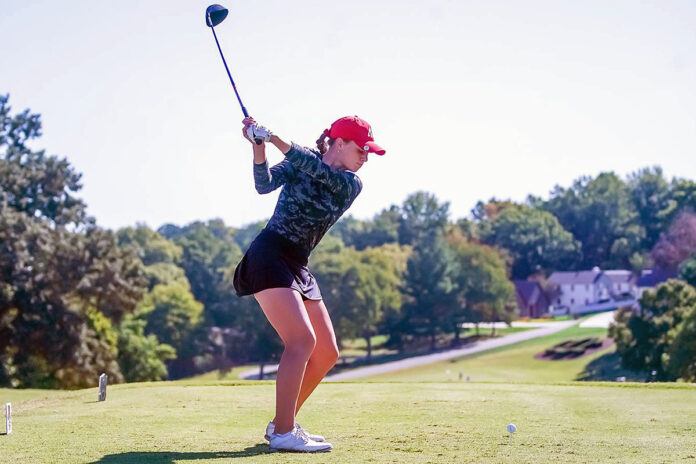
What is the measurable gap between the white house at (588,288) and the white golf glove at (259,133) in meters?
136

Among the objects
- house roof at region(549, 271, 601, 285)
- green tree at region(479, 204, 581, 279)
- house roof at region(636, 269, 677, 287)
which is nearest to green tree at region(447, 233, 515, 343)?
house roof at region(636, 269, 677, 287)

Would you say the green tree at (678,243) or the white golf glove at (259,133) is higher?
the green tree at (678,243)

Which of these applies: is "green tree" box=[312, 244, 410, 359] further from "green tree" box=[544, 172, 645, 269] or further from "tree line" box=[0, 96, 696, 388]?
→ "green tree" box=[544, 172, 645, 269]

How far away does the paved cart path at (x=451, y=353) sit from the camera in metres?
90.8

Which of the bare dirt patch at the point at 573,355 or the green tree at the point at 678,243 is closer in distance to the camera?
the bare dirt patch at the point at 573,355

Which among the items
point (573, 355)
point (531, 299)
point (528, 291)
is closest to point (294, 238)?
point (573, 355)

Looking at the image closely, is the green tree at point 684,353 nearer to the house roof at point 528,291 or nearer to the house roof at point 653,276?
the house roof at point 653,276

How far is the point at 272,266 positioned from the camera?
759cm

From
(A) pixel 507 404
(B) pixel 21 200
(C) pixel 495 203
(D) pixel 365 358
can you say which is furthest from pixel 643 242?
(A) pixel 507 404

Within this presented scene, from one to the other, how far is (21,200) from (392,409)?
1854 inches

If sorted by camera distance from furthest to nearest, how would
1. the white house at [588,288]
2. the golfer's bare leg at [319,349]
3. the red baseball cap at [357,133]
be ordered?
the white house at [588,288], the golfer's bare leg at [319,349], the red baseball cap at [357,133]

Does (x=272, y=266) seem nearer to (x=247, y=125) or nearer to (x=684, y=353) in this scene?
(x=247, y=125)

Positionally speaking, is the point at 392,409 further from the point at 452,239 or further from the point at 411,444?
the point at 452,239

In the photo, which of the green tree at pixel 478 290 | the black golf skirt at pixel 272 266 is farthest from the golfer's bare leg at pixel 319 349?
the green tree at pixel 478 290
